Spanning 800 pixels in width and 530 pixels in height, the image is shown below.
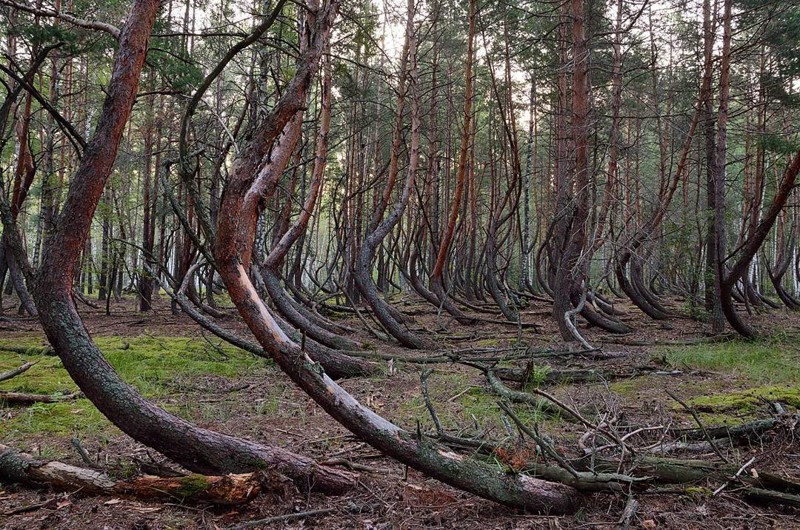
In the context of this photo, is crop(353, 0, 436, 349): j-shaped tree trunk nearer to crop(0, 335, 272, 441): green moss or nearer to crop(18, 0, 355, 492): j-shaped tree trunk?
crop(0, 335, 272, 441): green moss

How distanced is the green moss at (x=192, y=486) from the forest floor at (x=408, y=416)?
0.06 metres

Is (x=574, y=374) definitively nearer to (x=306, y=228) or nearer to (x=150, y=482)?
(x=150, y=482)

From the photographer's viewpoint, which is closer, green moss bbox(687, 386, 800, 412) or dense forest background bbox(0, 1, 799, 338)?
green moss bbox(687, 386, 800, 412)

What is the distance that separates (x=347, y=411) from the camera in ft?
9.09

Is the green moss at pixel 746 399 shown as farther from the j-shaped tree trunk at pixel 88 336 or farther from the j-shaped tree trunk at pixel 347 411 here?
the j-shaped tree trunk at pixel 88 336

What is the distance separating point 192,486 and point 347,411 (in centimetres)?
91

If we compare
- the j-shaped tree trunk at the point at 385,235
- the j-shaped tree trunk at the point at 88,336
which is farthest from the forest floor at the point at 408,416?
the j-shaped tree trunk at the point at 385,235

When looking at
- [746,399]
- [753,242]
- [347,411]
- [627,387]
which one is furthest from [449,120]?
[347,411]

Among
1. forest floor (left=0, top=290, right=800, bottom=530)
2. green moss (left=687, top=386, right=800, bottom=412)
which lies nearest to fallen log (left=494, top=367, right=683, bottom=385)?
forest floor (left=0, top=290, right=800, bottom=530)

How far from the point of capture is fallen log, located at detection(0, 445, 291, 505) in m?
2.68

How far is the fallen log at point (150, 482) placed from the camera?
2.68 m

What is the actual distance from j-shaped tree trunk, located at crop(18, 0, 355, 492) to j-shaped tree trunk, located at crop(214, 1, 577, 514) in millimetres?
515

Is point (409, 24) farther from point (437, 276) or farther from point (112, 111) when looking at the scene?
point (112, 111)

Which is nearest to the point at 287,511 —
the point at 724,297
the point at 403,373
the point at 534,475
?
the point at 534,475
